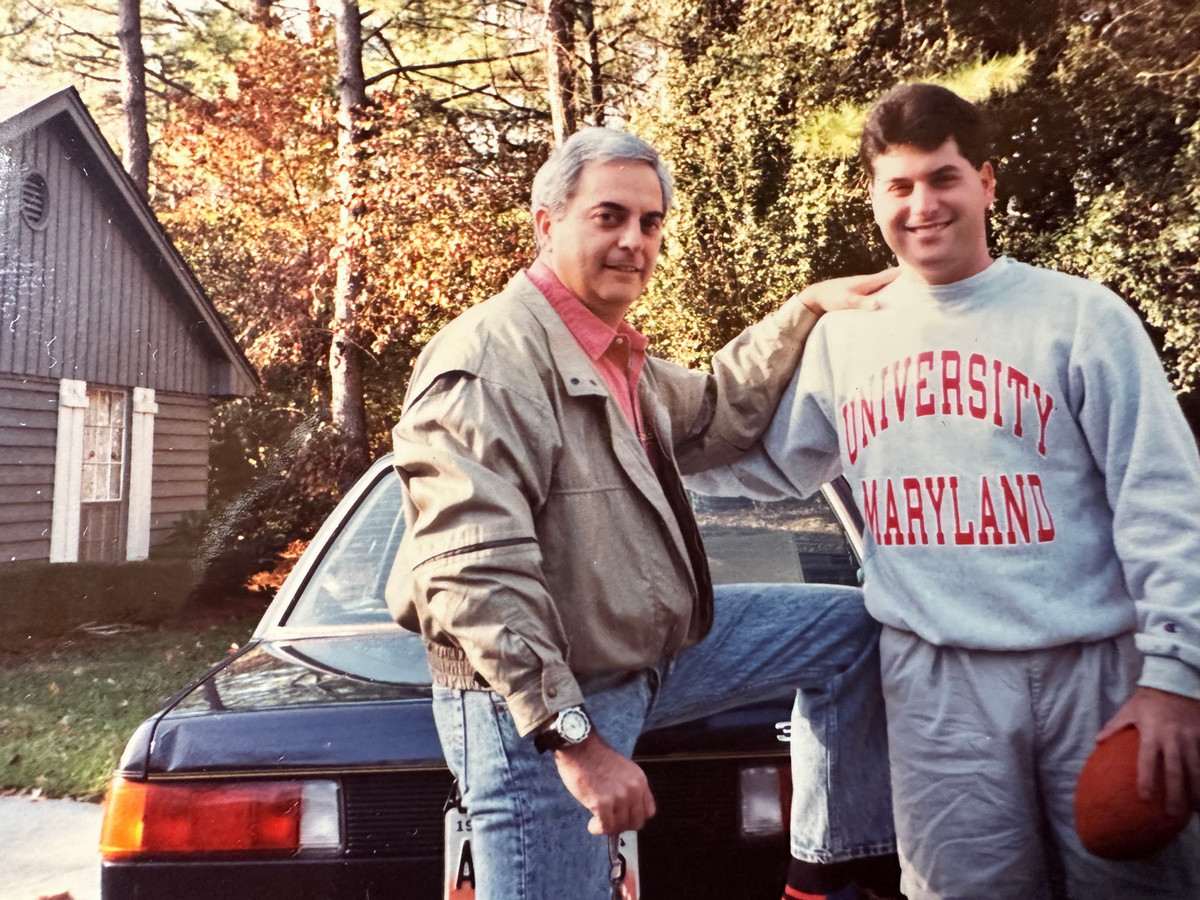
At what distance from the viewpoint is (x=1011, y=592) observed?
1613 mm

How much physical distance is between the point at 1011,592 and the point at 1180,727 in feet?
0.96

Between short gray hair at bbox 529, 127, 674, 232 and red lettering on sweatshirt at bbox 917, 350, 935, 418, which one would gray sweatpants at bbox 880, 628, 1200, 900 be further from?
short gray hair at bbox 529, 127, 674, 232

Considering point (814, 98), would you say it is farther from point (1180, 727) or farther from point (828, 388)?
point (1180, 727)

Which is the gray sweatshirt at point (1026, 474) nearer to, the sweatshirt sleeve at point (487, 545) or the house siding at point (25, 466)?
the sweatshirt sleeve at point (487, 545)

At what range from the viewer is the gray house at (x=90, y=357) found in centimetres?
450

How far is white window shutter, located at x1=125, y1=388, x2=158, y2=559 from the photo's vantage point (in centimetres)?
562

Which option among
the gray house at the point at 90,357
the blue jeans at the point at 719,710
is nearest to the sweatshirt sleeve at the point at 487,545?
the blue jeans at the point at 719,710

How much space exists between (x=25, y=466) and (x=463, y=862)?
165 inches

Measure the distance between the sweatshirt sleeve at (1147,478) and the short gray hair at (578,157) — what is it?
788mm

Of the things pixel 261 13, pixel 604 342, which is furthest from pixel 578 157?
pixel 261 13

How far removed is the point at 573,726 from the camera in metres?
1.38

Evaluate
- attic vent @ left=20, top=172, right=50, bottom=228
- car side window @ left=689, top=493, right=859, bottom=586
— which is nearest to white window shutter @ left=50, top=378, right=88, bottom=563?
attic vent @ left=20, top=172, right=50, bottom=228

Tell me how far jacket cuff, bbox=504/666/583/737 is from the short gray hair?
816 millimetres

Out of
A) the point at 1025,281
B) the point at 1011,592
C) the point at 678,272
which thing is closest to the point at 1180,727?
the point at 1011,592
